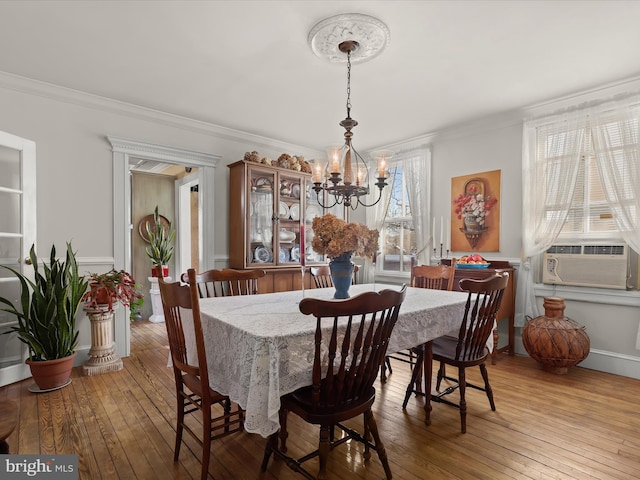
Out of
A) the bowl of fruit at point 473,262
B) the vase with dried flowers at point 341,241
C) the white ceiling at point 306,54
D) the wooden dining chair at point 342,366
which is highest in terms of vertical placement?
the white ceiling at point 306,54

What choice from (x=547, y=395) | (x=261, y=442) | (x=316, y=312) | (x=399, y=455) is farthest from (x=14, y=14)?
(x=547, y=395)

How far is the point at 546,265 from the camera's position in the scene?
3.52 meters

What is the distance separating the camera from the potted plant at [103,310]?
312 centimetres

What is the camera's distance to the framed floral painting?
391 cm

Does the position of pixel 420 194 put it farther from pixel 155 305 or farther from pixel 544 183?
pixel 155 305

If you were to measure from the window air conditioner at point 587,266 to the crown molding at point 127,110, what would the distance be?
3371mm

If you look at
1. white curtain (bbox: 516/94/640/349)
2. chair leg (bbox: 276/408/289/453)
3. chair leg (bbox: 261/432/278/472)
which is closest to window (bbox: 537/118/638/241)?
white curtain (bbox: 516/94/640/349)

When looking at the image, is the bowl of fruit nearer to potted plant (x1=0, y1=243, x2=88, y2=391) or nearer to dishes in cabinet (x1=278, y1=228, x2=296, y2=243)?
dishes in cabinet (x1=278, y1=228, x2=296, y2=243)

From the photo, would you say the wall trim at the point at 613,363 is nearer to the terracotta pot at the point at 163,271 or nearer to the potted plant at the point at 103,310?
the potted plant at the point at 103,310

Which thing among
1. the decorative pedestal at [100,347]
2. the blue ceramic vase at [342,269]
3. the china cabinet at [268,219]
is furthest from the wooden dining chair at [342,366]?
the china cabinet at [268,219]

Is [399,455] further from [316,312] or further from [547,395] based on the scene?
[547,395]

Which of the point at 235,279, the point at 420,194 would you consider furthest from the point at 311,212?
the point at 235,279

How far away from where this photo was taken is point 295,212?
447 centimetres

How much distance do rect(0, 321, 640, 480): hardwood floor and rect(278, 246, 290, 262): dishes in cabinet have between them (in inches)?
70.8
